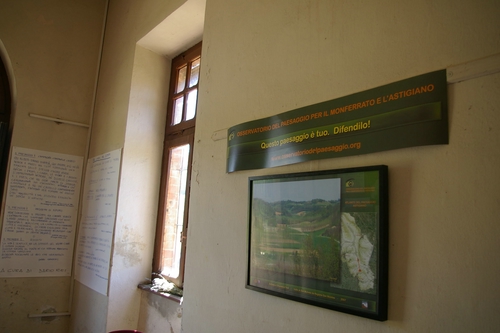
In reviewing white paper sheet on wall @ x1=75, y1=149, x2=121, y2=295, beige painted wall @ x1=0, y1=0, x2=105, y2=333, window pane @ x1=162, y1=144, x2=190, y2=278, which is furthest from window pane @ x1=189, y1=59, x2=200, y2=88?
beige painted wall @ x1=0, y1=0, x2=105, y2=333

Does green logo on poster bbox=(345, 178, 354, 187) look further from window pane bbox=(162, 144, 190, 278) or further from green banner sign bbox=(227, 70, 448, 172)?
window pane bbox=(162, 144, 190, 278)

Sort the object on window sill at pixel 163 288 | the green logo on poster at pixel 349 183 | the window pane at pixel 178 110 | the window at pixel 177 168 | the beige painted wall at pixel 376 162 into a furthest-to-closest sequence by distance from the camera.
→ the window pane at pixel 178 110, the window at pixel 177 168, the object on window sill at pixel 163 288, the green logo on poster at pixel 349 183, the beige painted wall at pixel 376 162

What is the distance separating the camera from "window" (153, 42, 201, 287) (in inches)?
119

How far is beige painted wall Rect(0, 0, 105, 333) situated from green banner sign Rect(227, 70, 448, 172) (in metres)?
2.60

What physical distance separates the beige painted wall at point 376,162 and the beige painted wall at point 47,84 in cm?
211

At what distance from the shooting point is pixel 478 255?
108 centimetres

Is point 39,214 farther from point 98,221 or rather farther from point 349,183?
point 349,183

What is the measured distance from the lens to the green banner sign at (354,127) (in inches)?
47.9

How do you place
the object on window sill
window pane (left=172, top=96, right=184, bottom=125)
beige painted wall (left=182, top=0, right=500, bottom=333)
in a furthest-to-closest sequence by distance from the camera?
window pane (left=172, top=96, right=184, bottom=125) < the object on window sill < beige painted wall (left=182, top=0, right=500, bottom=333)

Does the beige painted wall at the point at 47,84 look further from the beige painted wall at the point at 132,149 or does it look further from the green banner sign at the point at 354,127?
the green banner sign at the point at 354,127

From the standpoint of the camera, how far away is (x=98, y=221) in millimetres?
3346

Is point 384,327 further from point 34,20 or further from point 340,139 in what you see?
point 34,20

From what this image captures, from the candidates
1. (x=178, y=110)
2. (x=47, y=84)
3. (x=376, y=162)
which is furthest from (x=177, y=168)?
(x=376, y=162)

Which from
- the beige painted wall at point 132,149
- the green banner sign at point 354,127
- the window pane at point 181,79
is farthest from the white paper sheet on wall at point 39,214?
the green banner sign at point 354,127
